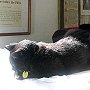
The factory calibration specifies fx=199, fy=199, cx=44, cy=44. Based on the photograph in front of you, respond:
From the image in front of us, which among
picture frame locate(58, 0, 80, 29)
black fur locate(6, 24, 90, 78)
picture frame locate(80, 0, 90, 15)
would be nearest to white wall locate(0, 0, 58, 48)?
picture frame locate(58, 0, 80, 29)

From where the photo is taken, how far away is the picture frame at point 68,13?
59.9 inches

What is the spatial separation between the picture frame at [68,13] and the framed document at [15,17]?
0.97 ft

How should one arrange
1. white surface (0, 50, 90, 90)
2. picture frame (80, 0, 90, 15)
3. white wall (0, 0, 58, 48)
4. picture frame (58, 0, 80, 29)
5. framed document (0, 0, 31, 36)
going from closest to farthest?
white surface (0, 50, 90, 90) < framed document (0, 0, 31, 36) < white wall (0, 0, 58, 48) < picture frame (58, 0, 80, 29) < picture frame (80, 0, 90, 15)

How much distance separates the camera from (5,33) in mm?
1232

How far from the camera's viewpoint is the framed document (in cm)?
123

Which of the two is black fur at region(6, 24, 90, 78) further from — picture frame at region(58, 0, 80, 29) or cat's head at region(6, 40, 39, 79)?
picture frame at region(58, 0, 80, 29)

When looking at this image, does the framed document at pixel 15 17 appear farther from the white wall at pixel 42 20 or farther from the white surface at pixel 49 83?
the white surface at pixel 49 83

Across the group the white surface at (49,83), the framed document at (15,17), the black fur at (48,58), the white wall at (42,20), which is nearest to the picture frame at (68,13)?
the white wall at (42,20)

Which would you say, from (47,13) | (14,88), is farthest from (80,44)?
(47,13)

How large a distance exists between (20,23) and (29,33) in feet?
0.33

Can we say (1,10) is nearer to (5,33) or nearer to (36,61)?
(5,33)

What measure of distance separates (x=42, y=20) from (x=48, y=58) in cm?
73

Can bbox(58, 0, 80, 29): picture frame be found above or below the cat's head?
above

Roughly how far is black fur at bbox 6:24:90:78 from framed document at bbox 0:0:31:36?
0.48 meters
